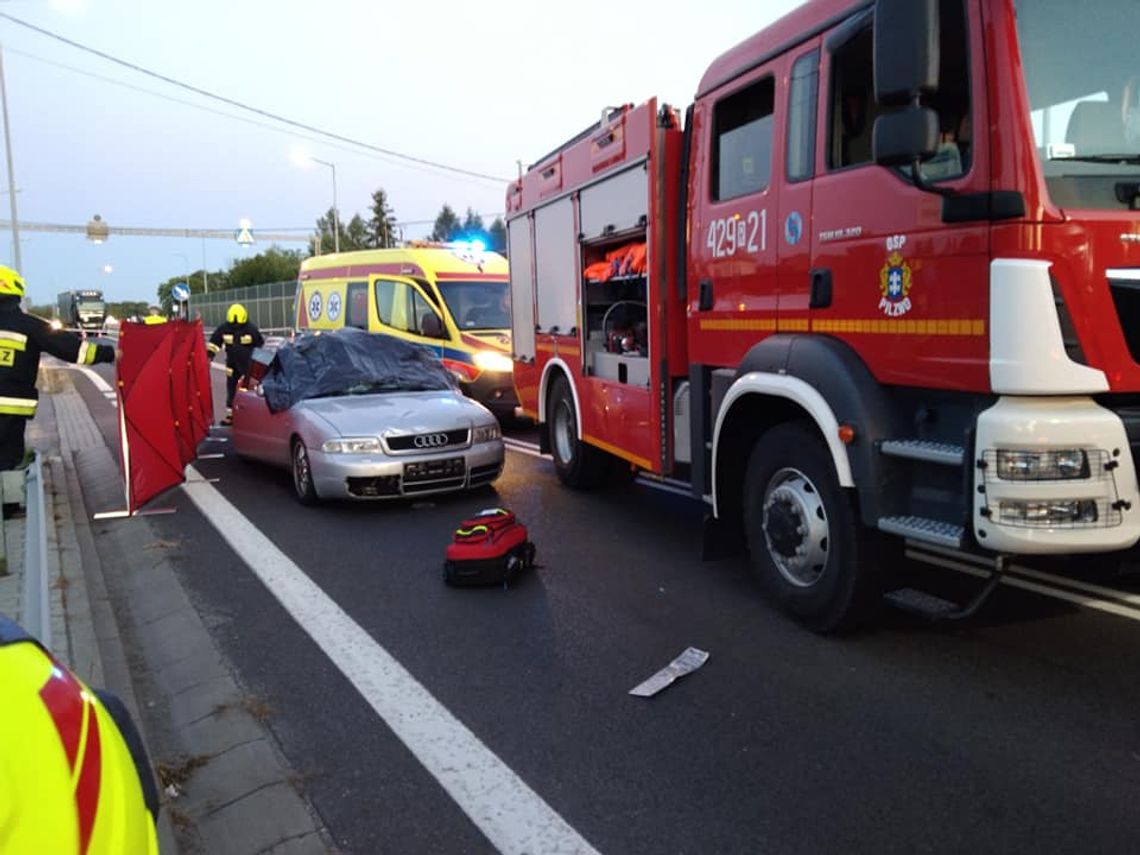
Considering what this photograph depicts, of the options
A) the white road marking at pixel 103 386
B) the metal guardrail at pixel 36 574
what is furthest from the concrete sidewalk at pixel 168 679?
the white road marking at pixel 103 386

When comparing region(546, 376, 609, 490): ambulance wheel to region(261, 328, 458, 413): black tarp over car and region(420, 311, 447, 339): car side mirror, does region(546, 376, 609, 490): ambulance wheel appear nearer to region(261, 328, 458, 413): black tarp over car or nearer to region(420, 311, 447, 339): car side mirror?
region(261, 328, 458, 413): black tarp over car

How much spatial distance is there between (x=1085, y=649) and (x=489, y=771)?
2820mm

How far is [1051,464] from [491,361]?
965 cm

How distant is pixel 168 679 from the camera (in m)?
4.31

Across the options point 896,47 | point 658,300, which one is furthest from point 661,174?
point 896,47

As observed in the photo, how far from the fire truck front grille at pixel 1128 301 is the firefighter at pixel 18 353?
6.47 meters

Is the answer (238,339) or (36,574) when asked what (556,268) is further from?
(238,339)

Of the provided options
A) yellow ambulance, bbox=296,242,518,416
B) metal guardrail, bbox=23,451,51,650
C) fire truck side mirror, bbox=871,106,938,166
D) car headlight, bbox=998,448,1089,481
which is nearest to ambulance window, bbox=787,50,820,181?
fire truck side mirror, bbox=871,106,938,166

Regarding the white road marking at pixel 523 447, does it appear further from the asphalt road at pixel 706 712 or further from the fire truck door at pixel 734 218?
the fire truck door at pixel 734 218

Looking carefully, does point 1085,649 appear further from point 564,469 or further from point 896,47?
point 564,469

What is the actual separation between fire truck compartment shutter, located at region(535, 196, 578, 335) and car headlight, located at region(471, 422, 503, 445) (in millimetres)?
1022

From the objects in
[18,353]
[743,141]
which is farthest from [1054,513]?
[18,353]

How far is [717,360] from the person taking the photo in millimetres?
5305

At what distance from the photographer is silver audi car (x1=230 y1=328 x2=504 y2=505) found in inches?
290
